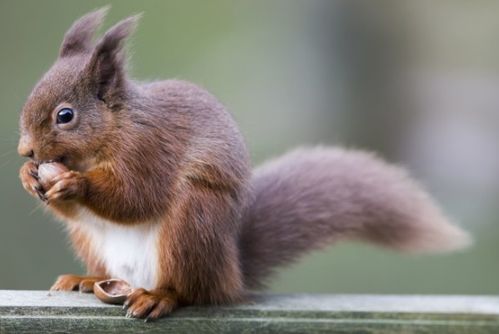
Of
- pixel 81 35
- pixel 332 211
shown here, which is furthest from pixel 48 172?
pixel 332 211

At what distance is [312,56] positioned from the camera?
686 cm

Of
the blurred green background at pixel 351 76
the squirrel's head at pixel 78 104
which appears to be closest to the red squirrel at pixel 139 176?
the squirrel's head at pixel 78 104

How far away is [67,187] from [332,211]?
2.67 ft

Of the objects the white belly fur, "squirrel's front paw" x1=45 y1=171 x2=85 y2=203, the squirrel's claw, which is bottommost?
the squirrel's claw

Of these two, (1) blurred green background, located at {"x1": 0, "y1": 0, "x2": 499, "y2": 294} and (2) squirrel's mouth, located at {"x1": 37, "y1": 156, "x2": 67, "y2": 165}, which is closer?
(2) squirrel's mouth, located at {"x1": 37, "y1": 156, "x2": 67, "y2": 165}

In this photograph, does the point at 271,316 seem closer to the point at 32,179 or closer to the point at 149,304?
the point at 149,304

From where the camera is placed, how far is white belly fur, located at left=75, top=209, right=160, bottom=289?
7.63ft

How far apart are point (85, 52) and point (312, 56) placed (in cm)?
456

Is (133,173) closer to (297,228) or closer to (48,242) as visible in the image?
(297,228)

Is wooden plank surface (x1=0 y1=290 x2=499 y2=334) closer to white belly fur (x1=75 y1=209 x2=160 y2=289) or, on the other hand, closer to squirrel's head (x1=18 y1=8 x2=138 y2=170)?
white belly fur (x1=75 y1=209 x2=160 y2=289)

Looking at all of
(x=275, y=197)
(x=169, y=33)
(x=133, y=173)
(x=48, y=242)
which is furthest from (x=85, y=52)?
(x=169, y=33)

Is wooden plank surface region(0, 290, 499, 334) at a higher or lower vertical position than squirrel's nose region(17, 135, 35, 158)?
lower

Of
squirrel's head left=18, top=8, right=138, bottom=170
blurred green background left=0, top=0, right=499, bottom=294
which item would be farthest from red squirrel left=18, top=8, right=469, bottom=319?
blurred green background left=0, top=0, right=499, bottom=294

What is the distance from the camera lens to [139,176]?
7.43 ft
